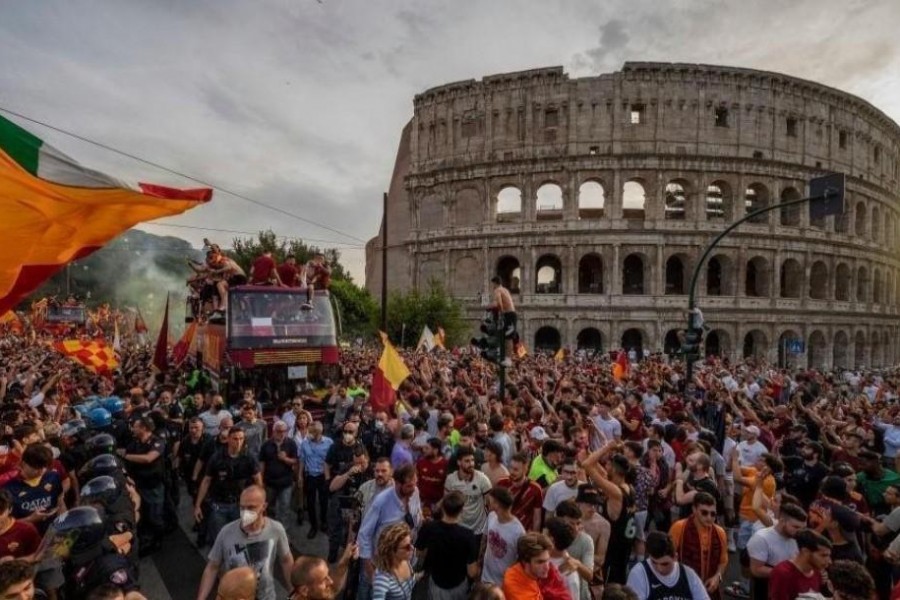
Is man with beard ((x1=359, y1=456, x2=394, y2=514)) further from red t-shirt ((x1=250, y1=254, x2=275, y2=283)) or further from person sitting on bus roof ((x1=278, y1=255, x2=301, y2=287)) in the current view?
person sitting on bus roof ((x1=278, y1=255, x2=301, y2=287))

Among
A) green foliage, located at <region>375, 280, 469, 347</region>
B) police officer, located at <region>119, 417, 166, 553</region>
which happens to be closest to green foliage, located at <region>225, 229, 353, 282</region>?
green foliage, located at <region>375, 280, 469, 347</region>

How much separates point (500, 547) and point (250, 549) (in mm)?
1904

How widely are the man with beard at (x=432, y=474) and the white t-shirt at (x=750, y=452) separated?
4027 millimetres

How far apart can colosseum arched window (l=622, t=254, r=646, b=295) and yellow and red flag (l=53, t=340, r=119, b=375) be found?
3161 centimetres

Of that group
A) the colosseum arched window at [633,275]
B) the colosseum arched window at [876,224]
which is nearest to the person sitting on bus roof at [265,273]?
the colosseum arched window at [633,275]

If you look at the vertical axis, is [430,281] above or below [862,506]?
above

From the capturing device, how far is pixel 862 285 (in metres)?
41.0

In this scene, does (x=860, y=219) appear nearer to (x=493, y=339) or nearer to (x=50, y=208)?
(x=493, y=339)

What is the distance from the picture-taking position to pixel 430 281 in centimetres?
3622

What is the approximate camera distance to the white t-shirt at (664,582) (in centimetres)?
364

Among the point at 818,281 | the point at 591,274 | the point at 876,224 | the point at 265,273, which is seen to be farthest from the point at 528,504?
the point at 876,224

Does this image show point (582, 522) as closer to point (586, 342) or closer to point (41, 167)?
point (41, 167)

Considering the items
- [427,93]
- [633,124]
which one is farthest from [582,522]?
[427,93]

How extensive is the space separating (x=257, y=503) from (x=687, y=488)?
449 cm
